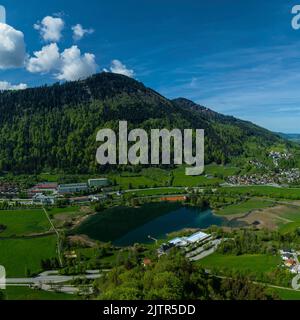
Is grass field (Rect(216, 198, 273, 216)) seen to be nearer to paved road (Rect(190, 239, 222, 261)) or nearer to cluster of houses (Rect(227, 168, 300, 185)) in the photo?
paved road (Rect(190, 239, 222, 261))

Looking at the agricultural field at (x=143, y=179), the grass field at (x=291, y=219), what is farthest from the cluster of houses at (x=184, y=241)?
the agricultural field at (x=143, y=179)

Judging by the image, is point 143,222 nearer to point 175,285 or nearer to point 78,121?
point 175,285

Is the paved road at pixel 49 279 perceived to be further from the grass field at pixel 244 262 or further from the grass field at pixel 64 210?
the grass field at pixel 64 210

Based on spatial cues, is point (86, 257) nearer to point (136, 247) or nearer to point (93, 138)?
point (136, 247)

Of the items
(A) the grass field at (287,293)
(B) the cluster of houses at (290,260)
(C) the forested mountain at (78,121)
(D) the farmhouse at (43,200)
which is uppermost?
(C) the forested mountain at (78,121)

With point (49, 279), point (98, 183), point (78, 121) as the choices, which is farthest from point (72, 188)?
point (78, 121)
